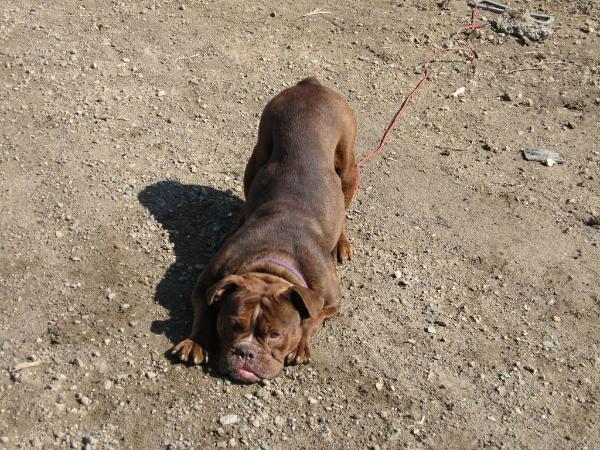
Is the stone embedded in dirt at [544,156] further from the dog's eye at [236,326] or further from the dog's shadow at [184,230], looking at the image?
the dog's eye at [236,326]

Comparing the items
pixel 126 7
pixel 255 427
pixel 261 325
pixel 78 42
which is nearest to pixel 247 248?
pixel 261 325

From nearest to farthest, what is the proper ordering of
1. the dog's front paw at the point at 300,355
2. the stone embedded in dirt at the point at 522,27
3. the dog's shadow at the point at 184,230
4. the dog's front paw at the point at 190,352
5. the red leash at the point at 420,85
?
the dog's front paw at the point at 190,352 → the dog's front paw at the point at 300,355 → the dog's shadow at the point at 184,230 → the red leash at the point at 420,85 → the stone embedded in dirt at the point at 522,27

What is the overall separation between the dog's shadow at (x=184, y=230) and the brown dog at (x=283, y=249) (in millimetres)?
267

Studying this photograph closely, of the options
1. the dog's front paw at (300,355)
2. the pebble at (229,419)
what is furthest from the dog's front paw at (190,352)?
the dog's front paw at (300,355)

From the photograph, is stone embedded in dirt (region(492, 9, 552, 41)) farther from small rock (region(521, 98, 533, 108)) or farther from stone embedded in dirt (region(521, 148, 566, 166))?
stone embedded in dirt (region(521, 148, 566, 166))

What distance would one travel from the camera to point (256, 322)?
215 inches

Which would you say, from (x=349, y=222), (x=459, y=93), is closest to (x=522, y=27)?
(x=459, y=93)

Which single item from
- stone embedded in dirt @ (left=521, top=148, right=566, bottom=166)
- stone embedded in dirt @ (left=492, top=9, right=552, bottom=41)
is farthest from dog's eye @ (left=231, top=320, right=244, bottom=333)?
stone embedded in dirt @ (left=492, top=9, right=552, bottom=41)

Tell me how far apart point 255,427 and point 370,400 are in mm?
887

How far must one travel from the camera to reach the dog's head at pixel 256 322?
5457mm

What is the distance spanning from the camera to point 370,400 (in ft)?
18.6

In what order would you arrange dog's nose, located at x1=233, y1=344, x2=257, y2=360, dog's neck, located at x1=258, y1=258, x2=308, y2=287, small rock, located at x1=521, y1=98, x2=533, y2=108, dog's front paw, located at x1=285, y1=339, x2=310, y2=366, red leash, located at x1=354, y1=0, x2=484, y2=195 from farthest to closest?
small rock, located at x1=521, y1=98, x2=533, y2=108 < red leash, located at x1=354, y1=0, x2=484, y2=195 < dog's neck, located at x1=258, y1=258, x2=308, y2=287 < dog's front paw, located at x1=285, y1=339, x2=310, y2=366 < dog's nose, located at x1=233, y1=344, x2=257, y2=360

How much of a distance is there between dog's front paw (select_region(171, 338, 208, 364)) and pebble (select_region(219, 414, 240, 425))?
489mm

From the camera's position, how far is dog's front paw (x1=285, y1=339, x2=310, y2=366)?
5746mm
